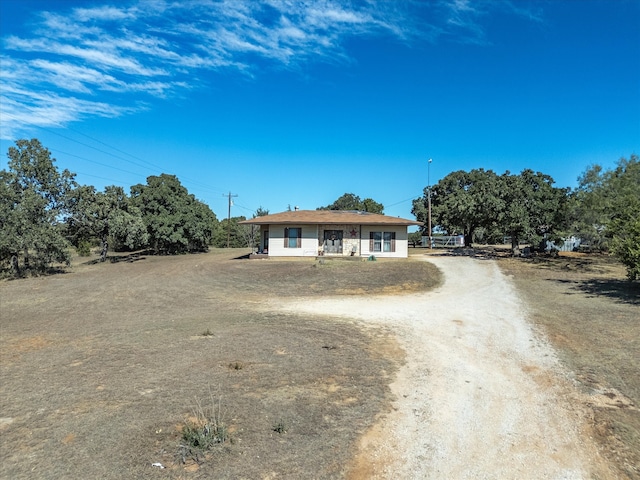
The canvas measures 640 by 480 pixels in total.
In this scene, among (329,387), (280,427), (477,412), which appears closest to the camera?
(280,427)

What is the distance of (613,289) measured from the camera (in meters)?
16.9

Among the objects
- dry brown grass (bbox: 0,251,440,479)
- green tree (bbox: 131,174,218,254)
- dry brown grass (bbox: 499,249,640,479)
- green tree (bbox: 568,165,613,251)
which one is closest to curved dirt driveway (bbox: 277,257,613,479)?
dry brown grass (bbox: 499,249,640,479)

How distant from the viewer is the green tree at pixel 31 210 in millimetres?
21375

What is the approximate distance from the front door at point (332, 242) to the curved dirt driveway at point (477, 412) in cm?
1846

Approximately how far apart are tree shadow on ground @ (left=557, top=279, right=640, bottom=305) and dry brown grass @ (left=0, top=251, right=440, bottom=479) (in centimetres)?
1055

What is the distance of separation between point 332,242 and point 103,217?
16342 mm

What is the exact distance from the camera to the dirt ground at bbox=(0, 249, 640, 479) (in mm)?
4391

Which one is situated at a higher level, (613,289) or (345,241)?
(345,241)

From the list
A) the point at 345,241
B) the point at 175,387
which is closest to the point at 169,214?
the point at 345,241

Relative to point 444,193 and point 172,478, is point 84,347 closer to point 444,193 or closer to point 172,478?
point 172,478

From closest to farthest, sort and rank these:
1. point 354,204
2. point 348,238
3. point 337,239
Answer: point 348,238, point 337,239, point 354,204

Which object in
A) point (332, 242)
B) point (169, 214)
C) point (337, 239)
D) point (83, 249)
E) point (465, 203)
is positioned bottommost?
point (83, 249)

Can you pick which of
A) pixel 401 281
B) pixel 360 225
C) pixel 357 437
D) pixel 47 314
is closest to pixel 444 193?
pixel 360 225

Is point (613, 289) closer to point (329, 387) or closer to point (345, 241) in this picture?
point (329, 387)
